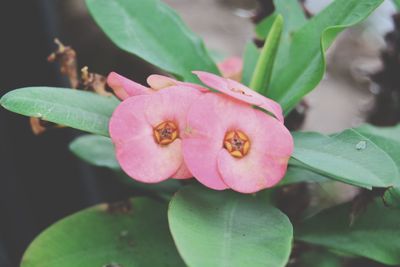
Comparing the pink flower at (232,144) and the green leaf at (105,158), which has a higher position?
the pink flower at (232,144)

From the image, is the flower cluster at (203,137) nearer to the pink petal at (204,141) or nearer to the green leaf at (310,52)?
the pink petal at (204,141)

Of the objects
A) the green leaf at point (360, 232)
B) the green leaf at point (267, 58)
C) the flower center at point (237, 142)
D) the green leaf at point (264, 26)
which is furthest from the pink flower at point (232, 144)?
the green leaf at point (264, 26)

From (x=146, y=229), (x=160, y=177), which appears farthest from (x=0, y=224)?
(x=160, y=177)

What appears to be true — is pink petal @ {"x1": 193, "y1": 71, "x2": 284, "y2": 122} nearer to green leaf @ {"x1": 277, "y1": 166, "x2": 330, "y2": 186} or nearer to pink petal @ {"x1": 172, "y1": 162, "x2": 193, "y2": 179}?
pink petal @ {"x1": 172, "y1": 162, "x2": 193, "y2": 179}

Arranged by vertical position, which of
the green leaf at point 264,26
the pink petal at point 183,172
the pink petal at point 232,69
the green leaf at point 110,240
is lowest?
the green leaf at point 110,240

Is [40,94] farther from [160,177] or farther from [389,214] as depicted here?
[389,214]

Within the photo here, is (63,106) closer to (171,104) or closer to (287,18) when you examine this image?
(171,104)

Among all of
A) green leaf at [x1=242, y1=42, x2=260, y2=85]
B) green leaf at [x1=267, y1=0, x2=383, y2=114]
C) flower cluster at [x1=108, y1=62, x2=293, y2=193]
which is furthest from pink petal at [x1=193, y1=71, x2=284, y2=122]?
green leaf at [x1=242, y1=42, x2=260, y2=85]
